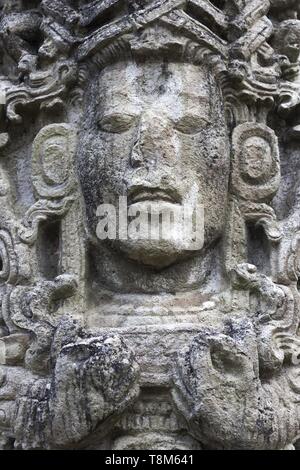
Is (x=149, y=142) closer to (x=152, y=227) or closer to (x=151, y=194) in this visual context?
(x=151, y=194)

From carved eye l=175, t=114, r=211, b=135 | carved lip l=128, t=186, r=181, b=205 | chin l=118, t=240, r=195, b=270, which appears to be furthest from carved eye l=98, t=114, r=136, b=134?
chin l=118, t=240, r=195, b=270

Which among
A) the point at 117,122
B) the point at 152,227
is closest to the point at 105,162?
the point at 117,122

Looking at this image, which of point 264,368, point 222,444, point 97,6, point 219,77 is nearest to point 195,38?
point 219,77

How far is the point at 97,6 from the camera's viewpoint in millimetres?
4336

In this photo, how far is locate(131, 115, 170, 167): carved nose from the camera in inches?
159

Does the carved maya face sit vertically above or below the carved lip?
above

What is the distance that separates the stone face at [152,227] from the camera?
12.2 feet

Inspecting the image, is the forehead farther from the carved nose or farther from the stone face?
the carved nose

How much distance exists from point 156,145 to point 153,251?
1.70 ft

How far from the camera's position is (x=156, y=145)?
13.3ft

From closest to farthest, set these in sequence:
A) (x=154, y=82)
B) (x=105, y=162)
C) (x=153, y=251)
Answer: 1. (x=153, y=251)
2. (x=105, y=162)
3. (x=154, y=82)

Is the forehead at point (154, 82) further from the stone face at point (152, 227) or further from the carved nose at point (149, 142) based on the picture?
the carved nose at point (149, 142)

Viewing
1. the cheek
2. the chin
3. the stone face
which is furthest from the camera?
the cheek

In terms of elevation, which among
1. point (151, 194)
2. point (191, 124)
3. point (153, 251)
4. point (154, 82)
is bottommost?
point (153, 251)
